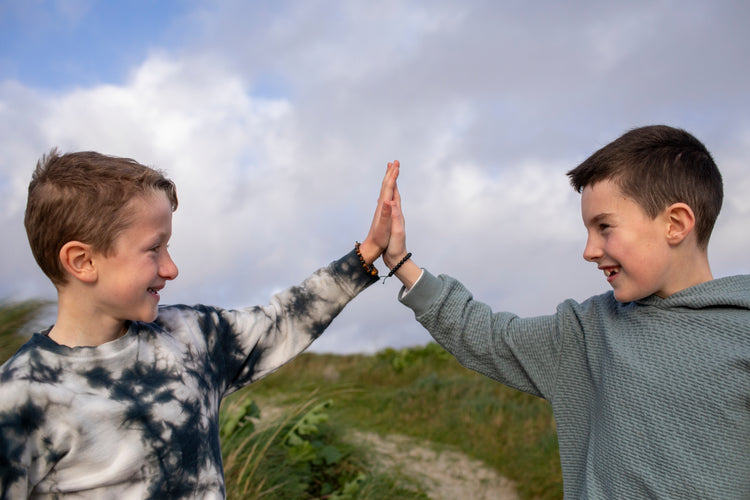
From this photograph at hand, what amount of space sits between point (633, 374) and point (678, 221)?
1.63ft

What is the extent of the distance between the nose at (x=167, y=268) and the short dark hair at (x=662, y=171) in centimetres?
135

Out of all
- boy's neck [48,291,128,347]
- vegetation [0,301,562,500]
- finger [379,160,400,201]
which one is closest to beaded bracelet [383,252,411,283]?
finger [379,160,400,201]

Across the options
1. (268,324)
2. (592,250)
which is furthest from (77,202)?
(592,250)

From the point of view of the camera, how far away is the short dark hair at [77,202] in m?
1.60

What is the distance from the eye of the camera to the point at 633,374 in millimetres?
1826

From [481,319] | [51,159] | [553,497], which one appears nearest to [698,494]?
[481,319]

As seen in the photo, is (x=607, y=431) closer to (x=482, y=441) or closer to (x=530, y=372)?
(x=530, y=372)

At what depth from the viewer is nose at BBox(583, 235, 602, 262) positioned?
6.08ft

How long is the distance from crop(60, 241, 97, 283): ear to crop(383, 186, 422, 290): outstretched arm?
3.42 ft

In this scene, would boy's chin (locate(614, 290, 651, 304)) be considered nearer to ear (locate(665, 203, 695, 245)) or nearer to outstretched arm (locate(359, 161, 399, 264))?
ear (locate(665, 203, 695, 245))

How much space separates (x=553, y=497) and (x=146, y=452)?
12.1 ft

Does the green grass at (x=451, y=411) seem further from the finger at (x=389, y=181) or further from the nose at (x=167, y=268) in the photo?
the nose at (x=167, y=268)

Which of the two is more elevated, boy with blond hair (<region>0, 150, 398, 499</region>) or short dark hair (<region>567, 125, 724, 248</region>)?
short dark hair (<region>567, 125, 724, 248</region>)

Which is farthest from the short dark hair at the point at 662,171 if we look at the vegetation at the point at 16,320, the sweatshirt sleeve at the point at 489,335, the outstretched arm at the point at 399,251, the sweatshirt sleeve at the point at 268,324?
the vegetation at the point at 16,320
